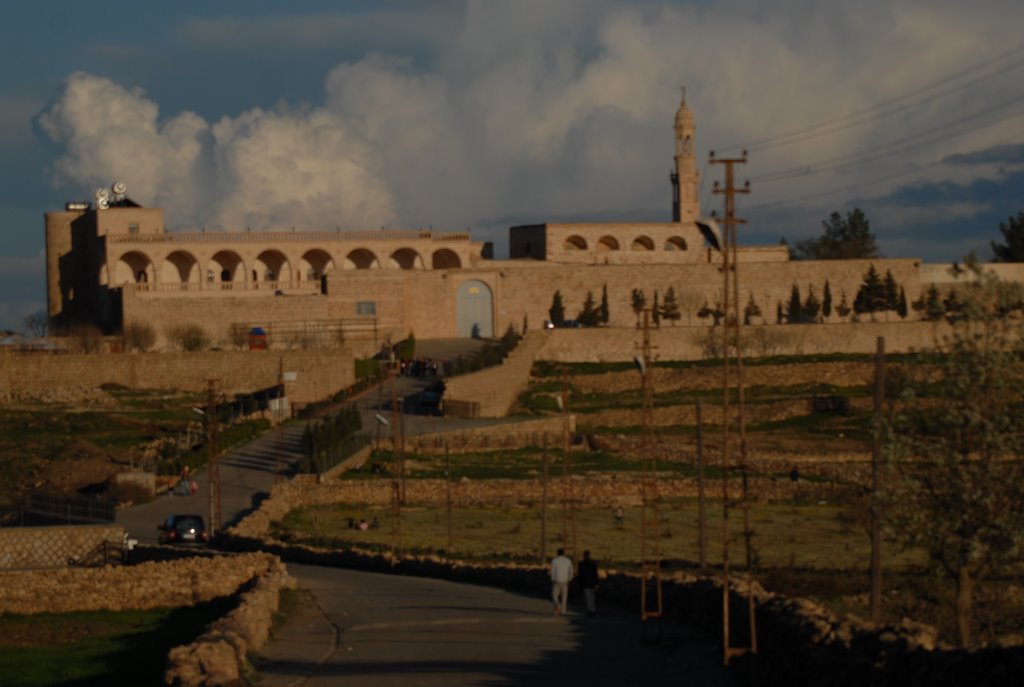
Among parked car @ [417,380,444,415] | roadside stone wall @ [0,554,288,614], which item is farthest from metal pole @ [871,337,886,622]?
parked car @ [417,380,444,415]

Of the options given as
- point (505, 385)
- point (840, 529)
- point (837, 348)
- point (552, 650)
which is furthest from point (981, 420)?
point (837, 348)

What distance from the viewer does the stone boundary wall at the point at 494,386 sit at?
4562 cm

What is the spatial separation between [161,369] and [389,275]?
9.79 m

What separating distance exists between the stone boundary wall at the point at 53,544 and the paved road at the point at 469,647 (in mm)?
5639

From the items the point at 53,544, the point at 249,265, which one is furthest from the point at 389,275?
the point at 53,544

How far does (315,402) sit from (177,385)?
198 inches

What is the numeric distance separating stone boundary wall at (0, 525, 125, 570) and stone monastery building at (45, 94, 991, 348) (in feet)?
99.5

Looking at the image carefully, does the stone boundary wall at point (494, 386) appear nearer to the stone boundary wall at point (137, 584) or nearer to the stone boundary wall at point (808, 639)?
the stone boundary wall at point (808, 639)

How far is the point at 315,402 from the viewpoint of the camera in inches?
1876

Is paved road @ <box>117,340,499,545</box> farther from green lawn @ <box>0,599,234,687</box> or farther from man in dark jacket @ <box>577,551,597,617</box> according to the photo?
man in dark jacket @ <box>577,551,597,617</box>

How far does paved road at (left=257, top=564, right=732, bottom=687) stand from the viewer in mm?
14156

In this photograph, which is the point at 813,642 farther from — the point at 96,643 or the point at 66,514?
the point at 66,514

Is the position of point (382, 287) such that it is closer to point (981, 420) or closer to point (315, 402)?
point (315, 402)

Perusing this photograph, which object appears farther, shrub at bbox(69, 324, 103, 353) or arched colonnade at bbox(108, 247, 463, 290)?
arched colonnade at bbox(108, 247, 463, 290)
